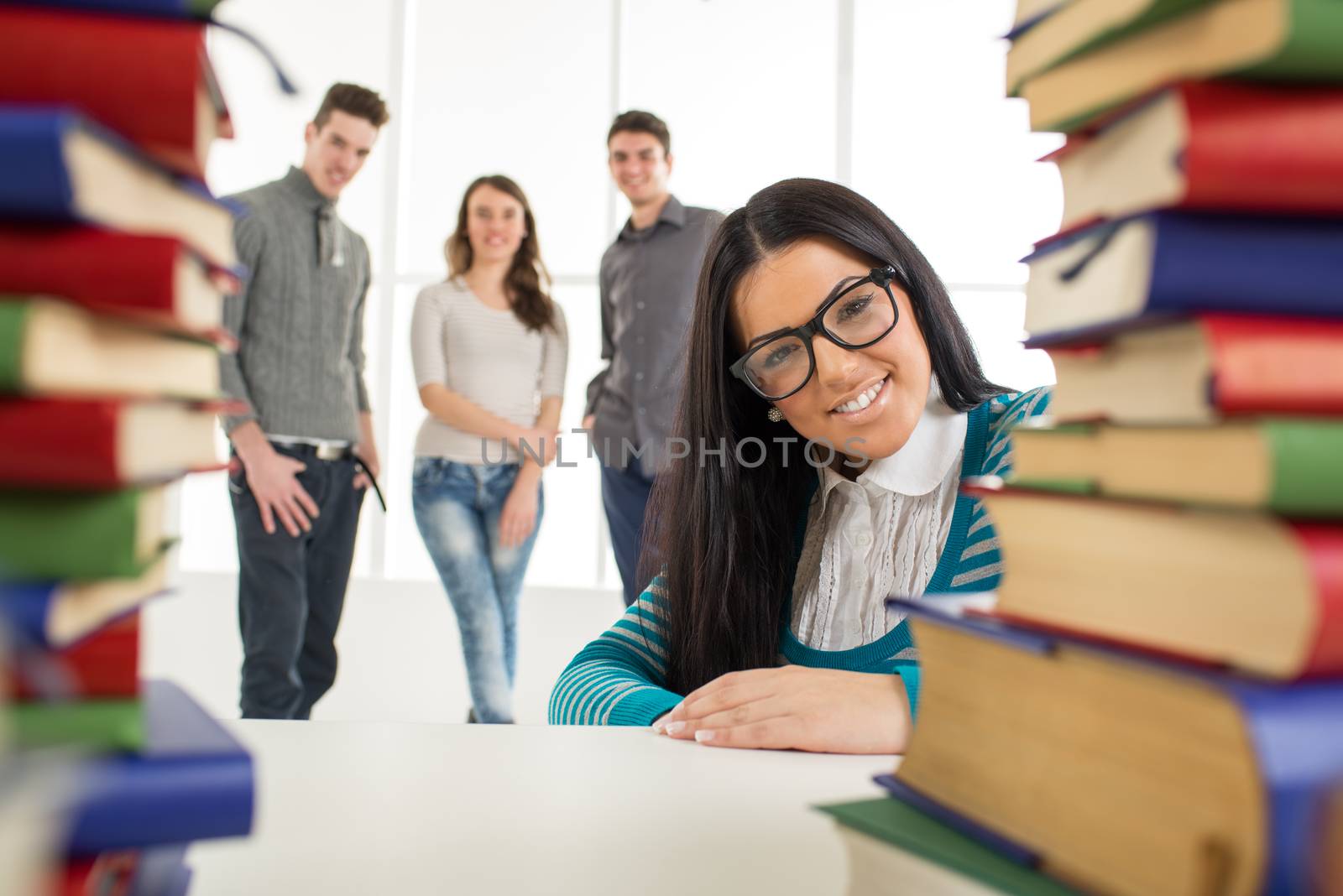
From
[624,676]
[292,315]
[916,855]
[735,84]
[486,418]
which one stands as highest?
[735,84]

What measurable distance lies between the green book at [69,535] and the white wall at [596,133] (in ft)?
14.2

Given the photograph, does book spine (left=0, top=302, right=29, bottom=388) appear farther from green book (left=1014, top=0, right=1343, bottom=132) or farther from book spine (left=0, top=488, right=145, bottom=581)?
green book (left=1014, top=0, right=1343, bottom=132)

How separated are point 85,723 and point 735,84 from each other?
15.1 feet

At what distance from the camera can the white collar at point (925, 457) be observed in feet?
4.44

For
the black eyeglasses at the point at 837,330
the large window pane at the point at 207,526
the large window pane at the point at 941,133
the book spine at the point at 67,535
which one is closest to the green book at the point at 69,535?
the book spine at the point at 67,535

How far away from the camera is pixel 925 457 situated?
4.50ft

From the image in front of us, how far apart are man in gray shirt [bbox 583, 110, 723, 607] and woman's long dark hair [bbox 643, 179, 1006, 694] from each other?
1825 millimetres

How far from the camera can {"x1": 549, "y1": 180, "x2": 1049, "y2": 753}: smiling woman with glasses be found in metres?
1.32

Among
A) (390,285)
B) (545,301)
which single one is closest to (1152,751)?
(545,301)

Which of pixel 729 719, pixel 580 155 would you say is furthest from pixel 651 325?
pixel 729 719

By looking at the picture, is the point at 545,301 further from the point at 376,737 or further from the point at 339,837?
the point at 339,837

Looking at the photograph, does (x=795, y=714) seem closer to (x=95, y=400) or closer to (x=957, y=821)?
(x=957, y=821)

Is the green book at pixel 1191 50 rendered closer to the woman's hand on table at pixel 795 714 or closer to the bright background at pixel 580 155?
the woman's hand on table at pixel 795 714

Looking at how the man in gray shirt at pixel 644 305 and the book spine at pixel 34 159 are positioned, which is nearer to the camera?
the book spine at pixel 34 159
